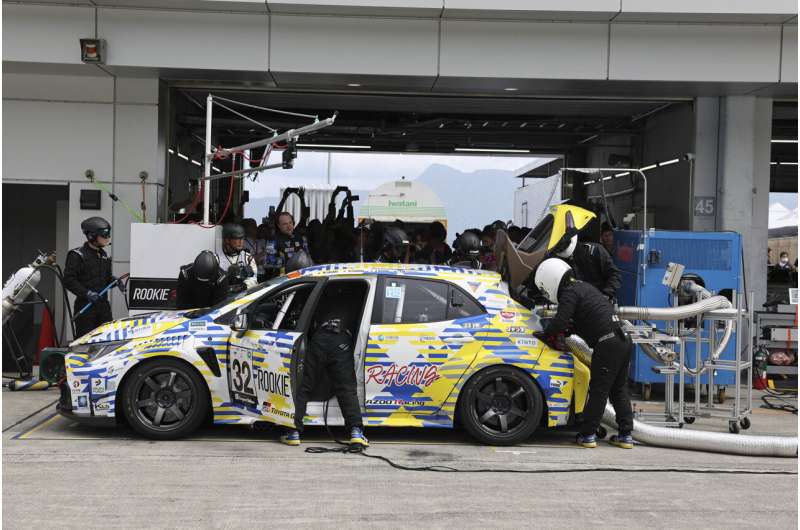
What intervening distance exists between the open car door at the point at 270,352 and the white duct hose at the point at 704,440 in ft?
8.28

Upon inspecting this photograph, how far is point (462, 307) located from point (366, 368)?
1.04 meters

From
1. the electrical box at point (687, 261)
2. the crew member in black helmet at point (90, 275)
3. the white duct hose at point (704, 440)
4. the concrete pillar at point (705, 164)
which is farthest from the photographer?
the concrete pillar at point (705, 164)

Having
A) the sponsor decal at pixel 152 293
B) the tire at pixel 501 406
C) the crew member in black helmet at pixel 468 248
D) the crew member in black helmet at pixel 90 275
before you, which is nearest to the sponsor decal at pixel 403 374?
the tire at pixel 501 406

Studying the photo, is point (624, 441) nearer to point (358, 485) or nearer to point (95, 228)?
point (358, 485)

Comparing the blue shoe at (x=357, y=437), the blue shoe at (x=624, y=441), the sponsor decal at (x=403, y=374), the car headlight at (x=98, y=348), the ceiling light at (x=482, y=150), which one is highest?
the ceiling light at (x=482, y=150)

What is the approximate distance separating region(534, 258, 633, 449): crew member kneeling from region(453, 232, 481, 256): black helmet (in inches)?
204

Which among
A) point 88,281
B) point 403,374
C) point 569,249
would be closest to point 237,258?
point 88,281

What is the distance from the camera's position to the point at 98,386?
7.64 metres

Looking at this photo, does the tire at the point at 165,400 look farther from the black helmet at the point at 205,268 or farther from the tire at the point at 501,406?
the tire at the point at 501,406

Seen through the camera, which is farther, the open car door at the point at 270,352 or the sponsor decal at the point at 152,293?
the sponsor decal at the point at 152,293

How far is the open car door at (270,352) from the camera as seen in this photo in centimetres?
757

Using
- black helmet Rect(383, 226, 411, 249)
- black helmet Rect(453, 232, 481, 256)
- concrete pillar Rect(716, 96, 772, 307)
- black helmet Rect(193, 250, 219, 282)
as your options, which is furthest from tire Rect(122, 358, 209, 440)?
concrete pillar Rect(716, 96, 772, 307)

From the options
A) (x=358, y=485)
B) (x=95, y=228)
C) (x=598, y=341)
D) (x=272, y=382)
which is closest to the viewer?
(x=358, y=485)

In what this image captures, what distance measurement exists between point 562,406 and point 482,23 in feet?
20.5
